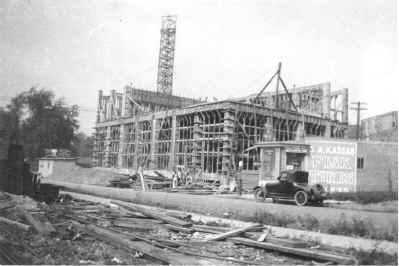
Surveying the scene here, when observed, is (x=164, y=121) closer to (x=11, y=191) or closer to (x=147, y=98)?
(x=147, y=98)

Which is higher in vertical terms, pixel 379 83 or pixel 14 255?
pixel 379 83

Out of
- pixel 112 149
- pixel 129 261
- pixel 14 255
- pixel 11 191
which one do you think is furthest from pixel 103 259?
pixel 112 149

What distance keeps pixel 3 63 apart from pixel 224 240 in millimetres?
8655

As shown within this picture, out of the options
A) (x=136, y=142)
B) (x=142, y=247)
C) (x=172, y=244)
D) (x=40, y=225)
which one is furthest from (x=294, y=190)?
(x=136, y=142)

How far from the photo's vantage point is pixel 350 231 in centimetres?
1144

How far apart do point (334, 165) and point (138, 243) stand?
20.1 m

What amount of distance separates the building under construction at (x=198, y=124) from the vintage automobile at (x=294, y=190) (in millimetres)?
10720

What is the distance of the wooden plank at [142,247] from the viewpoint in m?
8.49

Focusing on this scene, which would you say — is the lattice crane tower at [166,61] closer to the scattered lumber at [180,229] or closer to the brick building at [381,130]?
the brick building at [381,130]

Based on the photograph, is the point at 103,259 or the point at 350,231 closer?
the point at 103,259

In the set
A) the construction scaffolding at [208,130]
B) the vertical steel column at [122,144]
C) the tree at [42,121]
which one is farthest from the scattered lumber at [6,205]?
the tree at [42,121]

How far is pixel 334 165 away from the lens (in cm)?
2641

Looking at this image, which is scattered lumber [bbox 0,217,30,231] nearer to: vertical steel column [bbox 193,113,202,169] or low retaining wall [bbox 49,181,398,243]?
low retaining wall [bbox 49,181,398,243]

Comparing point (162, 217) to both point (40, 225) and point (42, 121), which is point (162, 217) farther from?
point (42, 121)
